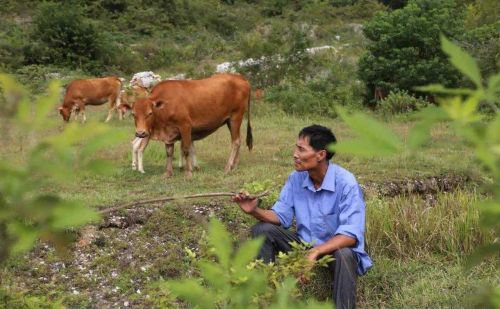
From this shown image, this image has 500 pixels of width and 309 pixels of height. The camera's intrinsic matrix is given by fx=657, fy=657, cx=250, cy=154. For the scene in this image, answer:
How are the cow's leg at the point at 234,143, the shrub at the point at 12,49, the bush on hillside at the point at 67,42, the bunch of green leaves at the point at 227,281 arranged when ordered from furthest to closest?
the bush on hillside at the point at 67,42
the shrub at the point at 12,49
the cow's leg at the point at 234,143
the bunch of green leaves at the point at 227,281

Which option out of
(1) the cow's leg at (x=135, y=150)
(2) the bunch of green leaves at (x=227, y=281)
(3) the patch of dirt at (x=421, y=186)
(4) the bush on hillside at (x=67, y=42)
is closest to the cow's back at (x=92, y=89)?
(1) the cow's leg at (x=135, y=150)

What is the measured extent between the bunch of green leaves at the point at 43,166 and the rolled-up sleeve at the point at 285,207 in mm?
3281

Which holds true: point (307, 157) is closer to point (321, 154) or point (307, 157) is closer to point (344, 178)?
point (321, 154)

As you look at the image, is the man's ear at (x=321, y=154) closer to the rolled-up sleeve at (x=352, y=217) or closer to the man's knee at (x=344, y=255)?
the rolled-up sleeve at (x=352, y=217)

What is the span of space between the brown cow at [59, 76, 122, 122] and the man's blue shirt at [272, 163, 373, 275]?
7919 mm

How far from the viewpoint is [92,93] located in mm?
12242

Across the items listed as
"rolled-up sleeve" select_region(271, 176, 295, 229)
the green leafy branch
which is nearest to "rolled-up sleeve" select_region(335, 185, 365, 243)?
"rolled-up sleeve" select_region(271, 176, 295, 229)

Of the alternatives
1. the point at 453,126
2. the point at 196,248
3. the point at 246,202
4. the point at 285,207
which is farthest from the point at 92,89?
the point at 453,126

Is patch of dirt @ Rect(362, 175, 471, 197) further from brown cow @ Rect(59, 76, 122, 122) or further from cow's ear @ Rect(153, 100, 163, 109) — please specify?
brown cow @ Rect(59, 76, 122, 122)

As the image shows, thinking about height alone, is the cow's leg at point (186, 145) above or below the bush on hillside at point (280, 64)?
above

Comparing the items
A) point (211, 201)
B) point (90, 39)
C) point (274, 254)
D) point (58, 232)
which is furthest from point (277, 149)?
Answer: point (90, 39)

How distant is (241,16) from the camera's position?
24.6m

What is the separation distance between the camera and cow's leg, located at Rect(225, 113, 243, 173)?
288 inches

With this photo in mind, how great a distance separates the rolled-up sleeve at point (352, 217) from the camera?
145 inches
